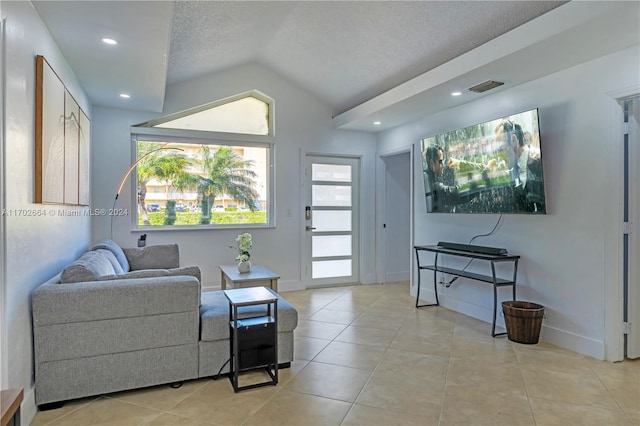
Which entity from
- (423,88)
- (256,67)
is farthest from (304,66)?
(423,88)

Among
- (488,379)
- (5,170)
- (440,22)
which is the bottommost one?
(488,379)

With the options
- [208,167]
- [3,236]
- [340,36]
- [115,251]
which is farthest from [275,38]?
[3,236]

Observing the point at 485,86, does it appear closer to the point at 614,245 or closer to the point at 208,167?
the point at 614,245

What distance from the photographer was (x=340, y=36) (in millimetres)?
4109

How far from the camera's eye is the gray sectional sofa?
2.22 meters

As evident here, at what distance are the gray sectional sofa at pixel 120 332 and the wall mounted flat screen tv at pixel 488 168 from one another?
2512mm

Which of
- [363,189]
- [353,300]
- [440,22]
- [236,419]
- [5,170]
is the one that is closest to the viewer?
[5,170]

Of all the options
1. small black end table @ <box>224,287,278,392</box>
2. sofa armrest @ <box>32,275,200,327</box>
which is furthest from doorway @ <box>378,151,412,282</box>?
sofa armrest @ <box>32,275,200,327</box>

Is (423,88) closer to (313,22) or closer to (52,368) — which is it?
(313,22)

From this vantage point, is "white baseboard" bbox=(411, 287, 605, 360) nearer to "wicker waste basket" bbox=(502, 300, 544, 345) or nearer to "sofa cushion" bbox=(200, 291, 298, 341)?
"wicker waste basket" bbox=(502, 300, 544, 345)

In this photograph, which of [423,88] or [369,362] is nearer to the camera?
[369,362]

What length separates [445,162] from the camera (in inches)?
169

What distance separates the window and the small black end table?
2.68 metres

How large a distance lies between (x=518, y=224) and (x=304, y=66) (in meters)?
3.23
